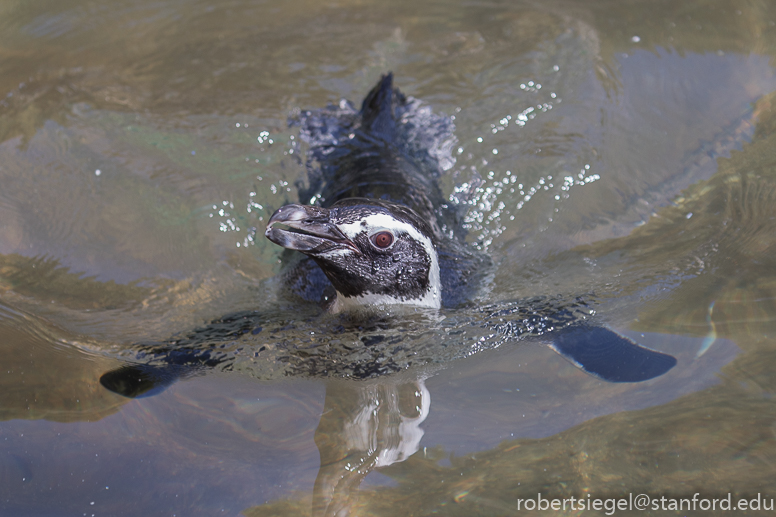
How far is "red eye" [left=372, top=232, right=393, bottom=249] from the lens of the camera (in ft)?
9.61

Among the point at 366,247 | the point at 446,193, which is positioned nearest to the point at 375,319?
the point at 366,247

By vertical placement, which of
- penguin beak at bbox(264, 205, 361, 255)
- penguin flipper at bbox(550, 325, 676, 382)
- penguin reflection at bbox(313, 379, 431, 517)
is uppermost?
penguin beak at bbox(264, 205, 361, 255)

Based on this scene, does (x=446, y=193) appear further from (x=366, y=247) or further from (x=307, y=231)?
(x=307, y=231)

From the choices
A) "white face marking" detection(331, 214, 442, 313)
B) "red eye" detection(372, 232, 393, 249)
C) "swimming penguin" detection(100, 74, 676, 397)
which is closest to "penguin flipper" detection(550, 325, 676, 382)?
"swimming penguin" detection(100, 74, 676, 397)

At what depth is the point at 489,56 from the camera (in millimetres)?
5906

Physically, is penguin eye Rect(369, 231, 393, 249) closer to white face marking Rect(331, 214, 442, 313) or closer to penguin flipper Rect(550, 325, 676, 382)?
white face marking Rect(331, 214, 442, 313)

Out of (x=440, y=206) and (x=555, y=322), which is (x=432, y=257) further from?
(x=440, y=206)

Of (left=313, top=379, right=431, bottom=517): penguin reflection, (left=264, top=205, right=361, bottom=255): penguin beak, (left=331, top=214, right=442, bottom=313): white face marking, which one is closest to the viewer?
(left=313, top=379, right=431, bottom=517): penguin reflection

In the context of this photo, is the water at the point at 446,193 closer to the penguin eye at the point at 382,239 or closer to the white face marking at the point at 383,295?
the white face marking at the point at 383,295

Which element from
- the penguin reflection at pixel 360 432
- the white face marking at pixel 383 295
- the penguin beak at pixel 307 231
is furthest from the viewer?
the white face marking at pixel 383 295

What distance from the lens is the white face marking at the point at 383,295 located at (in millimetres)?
2896

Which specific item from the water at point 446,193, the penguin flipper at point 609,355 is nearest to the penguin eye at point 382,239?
the water at point 446,193

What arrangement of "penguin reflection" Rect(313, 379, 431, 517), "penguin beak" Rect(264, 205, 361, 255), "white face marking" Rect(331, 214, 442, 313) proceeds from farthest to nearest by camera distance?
"white face marking" Rect(331, 214, 442, 313) < "penguin beak" Rect(264, 205, 361, 255) < "penguin reflection" Rect(313, 379, 431, 517)

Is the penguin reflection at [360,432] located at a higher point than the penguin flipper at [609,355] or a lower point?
lower
